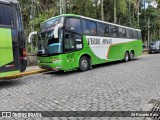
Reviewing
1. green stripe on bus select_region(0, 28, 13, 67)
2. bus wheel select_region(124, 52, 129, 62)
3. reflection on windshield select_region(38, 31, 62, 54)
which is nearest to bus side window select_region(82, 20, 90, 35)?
reflection on windshield select_region(38, 31, 62, 54)

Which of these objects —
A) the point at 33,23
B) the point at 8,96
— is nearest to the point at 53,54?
the point at 8,96

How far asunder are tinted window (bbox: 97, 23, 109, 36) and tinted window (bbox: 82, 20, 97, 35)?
480mm

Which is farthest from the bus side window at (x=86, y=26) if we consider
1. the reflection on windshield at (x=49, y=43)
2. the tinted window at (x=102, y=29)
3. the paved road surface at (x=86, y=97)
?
the paved road surface at (x=86, y=97)

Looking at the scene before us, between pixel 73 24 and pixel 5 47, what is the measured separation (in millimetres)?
4527

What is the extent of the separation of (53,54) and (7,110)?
19.5 ft

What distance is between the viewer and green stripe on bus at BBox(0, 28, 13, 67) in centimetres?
830

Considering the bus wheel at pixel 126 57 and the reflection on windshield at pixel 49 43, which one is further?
the bus wheel at pixel 126 57

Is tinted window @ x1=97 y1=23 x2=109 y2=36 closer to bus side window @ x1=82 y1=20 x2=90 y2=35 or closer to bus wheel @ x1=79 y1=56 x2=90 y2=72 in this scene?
bus side window @ x1=82 y1=20 x2=90 y2=35

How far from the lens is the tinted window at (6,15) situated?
8.42 meters

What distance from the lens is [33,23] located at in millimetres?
21375

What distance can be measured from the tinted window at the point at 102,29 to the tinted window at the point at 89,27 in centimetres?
48

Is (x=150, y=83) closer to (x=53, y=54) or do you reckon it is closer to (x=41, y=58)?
(x=53, y=54)

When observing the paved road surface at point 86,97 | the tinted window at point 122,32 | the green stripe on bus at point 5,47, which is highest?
the tinted window at point 122,32

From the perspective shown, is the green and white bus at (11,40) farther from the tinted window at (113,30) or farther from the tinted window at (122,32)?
the tinted window at (122,32)
